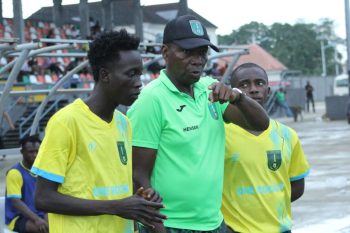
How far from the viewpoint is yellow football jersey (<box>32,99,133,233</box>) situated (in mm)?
3465

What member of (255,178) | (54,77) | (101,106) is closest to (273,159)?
(255,178)

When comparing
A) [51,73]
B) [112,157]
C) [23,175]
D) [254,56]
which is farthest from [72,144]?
[254,56]

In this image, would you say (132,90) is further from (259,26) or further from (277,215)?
(259,26)

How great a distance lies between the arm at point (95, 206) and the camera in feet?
11.2

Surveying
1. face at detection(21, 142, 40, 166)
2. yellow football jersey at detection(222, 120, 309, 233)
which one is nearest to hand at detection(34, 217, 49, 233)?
face at detection(21, 142, 40, 166)

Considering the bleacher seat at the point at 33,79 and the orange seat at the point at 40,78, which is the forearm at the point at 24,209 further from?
the orange seat at the point at 40,78

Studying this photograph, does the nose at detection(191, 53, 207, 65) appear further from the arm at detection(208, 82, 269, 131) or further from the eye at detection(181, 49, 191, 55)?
the arm at detection(208, 82, 269, 131)

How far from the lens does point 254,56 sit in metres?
81.9

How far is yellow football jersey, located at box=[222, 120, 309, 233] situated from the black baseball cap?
2.57 feet

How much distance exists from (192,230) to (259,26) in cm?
12647

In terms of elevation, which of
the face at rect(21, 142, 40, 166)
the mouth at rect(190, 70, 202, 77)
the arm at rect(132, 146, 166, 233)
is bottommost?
the face at rect(21, 142, 40, 166)

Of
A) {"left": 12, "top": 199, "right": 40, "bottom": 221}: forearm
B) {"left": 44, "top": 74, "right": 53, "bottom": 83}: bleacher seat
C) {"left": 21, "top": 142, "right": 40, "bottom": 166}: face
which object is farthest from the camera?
{"left": 44, "top": 74, "right": 53, "bottom": 83}: bleacher seat

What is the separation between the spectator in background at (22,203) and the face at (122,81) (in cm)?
349

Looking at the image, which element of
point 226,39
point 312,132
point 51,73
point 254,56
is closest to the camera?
point 51,73
